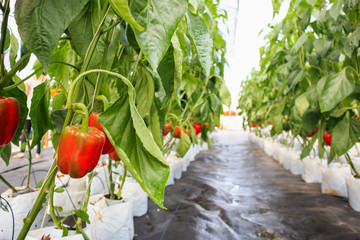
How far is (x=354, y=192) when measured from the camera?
1.72 meters

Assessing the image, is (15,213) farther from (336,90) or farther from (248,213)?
(336,90)

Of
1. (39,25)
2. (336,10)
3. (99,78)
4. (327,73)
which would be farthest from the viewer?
(327,73)

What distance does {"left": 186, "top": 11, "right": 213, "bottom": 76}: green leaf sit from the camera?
469 mm

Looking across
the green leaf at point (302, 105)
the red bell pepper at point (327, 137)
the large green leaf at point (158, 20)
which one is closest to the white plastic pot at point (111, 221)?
the large green leaf at point (158, 20)

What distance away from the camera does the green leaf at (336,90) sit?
118 cm

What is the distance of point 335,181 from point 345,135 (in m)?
0.92

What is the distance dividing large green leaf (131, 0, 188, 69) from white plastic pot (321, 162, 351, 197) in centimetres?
216

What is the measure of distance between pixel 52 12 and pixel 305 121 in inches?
62.2

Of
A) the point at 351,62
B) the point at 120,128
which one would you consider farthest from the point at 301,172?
the point at 120,128

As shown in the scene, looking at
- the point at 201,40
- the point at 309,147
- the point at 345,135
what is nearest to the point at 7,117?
the point at 201,40

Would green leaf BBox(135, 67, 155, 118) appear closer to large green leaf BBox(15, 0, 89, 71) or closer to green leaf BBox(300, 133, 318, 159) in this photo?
large green leaf BBox(15, 0, 89, 71)

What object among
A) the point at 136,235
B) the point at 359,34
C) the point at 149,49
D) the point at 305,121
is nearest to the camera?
the point at 149,49

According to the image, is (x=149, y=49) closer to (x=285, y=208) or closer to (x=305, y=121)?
(x=305, y=121)

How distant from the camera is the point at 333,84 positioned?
4.00 ft
